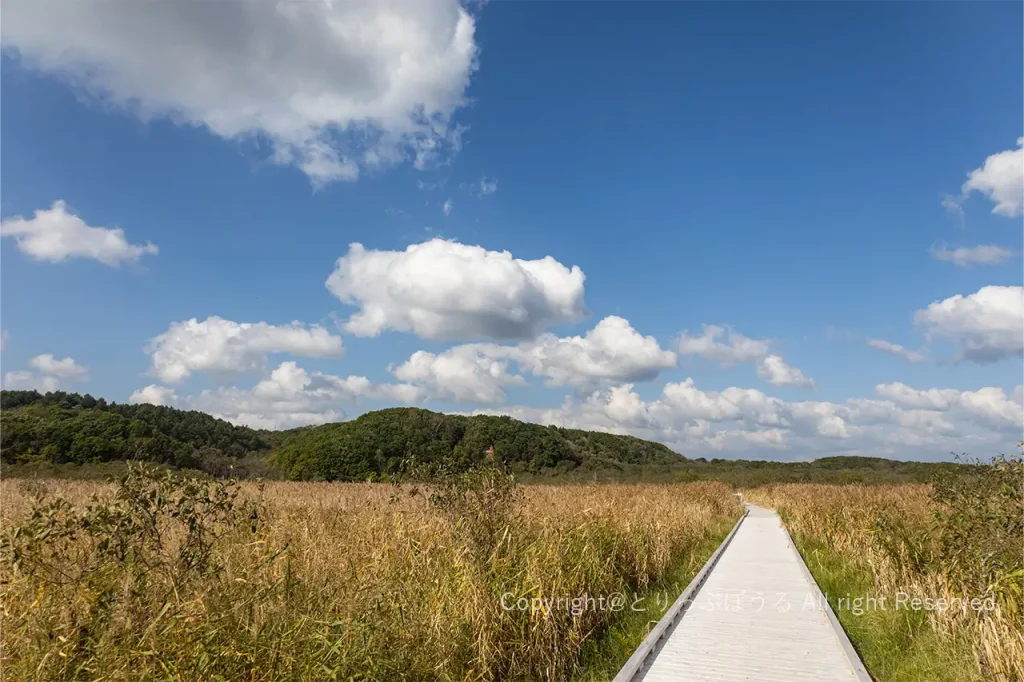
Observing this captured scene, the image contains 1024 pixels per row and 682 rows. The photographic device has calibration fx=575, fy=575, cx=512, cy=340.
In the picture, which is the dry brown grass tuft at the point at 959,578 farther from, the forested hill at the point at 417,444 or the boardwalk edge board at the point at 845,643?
the forested hill at the point at 417,444

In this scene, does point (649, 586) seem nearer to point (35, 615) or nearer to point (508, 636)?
point (508, 636)

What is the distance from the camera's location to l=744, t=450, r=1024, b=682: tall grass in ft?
19.6

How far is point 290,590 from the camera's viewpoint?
19.9 ft

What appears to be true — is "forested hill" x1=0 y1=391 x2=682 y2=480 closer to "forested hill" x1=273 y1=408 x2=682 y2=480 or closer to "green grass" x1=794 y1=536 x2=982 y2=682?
"forested hill" x1=273 y1=408 x2=682 y2=480

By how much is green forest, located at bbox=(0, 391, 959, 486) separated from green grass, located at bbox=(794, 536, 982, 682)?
4.98m

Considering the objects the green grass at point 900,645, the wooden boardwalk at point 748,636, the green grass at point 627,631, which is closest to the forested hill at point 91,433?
the green grass at point 627,631

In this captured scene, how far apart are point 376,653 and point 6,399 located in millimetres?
67585

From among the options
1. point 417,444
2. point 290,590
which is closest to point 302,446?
point 417,444

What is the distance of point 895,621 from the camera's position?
323 inches

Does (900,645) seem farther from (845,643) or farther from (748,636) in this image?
(748,636)

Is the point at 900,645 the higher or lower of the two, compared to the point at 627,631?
higher

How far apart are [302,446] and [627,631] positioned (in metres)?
58.8

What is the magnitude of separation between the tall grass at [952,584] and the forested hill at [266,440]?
19.7ft

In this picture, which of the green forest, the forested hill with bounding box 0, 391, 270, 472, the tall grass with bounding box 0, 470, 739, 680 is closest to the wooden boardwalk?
the tall grass with bounding box 0, 470, 739, 680
